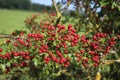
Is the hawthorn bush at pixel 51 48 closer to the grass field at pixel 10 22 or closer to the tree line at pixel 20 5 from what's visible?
the grass field at pixel 10 22

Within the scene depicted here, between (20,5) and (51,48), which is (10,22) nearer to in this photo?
(20,5)

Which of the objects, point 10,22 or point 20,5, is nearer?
point 10,22

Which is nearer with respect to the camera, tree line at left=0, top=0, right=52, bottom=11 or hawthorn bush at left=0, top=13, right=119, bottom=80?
hawthorn bush at left=0, top=13, right=119, bottom=80

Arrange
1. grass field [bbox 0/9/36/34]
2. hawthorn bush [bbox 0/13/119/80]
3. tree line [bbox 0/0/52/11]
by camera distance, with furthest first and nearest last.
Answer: tree line [bbox 0/0/52/11]
grass field [bbox 0/9/36/34]
hawthorn bush [bbox 0/13/119/80]

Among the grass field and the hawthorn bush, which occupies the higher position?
the hawthorn bush

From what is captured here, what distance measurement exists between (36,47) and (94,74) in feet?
10.2

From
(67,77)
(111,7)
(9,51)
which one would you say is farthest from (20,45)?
(67,77)

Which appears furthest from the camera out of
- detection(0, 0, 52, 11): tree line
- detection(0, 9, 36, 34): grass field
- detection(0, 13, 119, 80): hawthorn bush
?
detection(0, 0, 52, 11): tree line

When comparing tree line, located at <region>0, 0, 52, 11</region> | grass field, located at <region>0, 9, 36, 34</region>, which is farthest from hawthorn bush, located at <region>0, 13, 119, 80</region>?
tree line, located at <region>0, 0, 52, 11</region>

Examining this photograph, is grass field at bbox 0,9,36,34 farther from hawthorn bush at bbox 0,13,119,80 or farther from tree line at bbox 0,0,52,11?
tree line at bbox 0,0,52,11

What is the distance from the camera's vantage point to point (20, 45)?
475cm

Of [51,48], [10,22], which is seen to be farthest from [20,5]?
[51,48]

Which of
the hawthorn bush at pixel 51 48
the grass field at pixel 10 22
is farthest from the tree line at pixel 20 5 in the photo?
the hawthorn bush at pixel 51 48

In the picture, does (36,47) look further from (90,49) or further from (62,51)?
(90,49)
